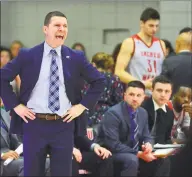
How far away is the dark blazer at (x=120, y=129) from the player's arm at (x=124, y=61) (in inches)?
18.3

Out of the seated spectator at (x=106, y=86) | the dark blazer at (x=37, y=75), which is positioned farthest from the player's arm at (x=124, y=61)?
the dark blazer at (x=37, y=75)

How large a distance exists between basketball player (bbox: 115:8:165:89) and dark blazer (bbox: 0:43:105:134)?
1.77 meters

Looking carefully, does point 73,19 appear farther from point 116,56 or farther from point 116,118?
point 116,118

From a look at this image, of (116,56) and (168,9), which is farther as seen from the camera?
(168,9)

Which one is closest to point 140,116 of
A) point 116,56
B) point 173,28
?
point 116,56

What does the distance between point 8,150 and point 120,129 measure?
43.3 inches

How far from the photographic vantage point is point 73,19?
24.8 ft

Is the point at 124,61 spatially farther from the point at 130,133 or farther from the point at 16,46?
the point at 16,46

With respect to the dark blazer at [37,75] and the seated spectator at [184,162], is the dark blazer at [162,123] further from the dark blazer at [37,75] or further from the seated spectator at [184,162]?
the seated spectator at [184,162]

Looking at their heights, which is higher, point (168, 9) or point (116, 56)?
point (168, 9)

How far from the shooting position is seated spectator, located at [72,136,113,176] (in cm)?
531

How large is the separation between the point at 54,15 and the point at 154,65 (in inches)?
86.7

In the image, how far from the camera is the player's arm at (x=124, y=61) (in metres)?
5.89

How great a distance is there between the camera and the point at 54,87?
3959mm
